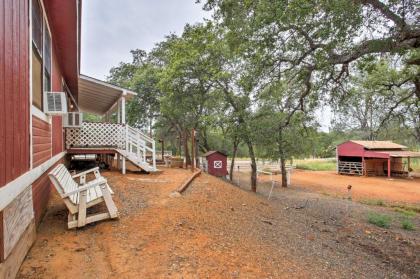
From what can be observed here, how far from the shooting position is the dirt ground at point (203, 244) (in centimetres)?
331

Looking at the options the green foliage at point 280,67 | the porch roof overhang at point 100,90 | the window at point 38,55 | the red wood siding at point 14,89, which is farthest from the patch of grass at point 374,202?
the red wood siding at point 14,89

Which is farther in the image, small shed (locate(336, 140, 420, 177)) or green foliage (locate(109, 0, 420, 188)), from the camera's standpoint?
small shed (locate(336, 140, 420, 177))

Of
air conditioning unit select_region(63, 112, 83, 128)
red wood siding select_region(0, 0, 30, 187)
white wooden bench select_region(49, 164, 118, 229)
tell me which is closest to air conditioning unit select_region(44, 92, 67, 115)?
white wooden bench select_region(49, 164, 118, 229)

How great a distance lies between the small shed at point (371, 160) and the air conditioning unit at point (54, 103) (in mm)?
26845

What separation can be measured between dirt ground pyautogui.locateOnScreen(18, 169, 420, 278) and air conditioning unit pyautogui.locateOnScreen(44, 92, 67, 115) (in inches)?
71.0

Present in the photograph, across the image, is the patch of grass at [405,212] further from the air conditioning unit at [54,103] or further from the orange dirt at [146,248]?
the air conditioning unit at [54,103]

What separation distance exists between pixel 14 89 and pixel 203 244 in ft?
9.98

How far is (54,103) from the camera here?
504cm

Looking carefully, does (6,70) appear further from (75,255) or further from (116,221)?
(116,221)

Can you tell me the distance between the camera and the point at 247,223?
5871mm

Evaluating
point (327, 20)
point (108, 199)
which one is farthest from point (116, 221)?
point (327, 20)

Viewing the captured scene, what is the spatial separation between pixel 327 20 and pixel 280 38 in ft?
4.95

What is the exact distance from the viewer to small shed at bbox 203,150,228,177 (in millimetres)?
16938

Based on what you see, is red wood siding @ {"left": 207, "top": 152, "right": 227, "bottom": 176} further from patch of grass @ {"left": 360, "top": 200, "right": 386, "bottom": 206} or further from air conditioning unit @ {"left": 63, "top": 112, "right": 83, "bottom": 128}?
air conditioning unit @ {"left": 63, "top": 112, "right": 83, "bottom": 128}
